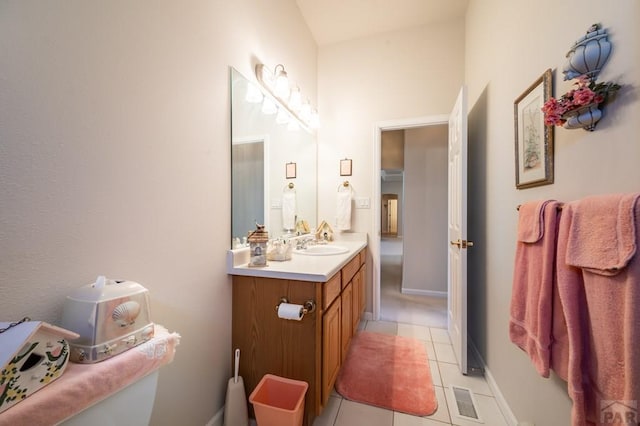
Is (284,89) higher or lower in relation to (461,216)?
higher

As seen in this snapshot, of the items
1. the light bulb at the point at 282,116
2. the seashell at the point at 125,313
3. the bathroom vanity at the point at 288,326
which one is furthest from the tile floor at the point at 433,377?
the light bulb at the point at 282,116

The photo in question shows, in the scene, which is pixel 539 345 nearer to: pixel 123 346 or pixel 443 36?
pixel 123 346

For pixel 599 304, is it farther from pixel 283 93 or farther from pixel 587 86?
pixel 283 93

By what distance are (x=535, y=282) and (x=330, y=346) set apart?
3.31 ft

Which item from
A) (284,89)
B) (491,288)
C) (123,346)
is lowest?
(491,288)

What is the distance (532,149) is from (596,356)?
86 centimetres

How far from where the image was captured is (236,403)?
125 cm

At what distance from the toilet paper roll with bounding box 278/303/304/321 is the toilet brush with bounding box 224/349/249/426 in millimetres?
351

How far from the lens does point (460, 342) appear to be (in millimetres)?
1788

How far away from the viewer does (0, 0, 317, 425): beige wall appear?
0.63 m

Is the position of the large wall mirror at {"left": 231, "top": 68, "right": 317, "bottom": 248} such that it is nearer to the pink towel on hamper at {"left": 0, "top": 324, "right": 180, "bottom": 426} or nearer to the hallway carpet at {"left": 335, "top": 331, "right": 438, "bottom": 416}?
the pink towel on hamper at {"left": 0, "top": 324, "right": 180, "bottom": 426}

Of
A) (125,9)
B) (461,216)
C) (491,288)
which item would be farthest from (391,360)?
(125,9)

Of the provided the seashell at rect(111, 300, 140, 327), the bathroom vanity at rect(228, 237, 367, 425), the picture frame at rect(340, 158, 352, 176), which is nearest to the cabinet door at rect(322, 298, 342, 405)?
the bathroom vanity at rect(228, 237, 367, 425)

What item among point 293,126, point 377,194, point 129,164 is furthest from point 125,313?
point 377,194
